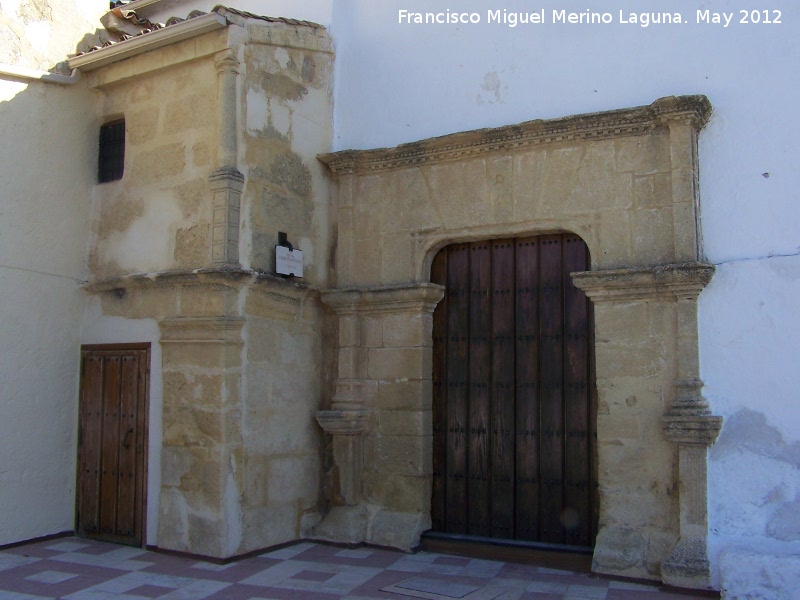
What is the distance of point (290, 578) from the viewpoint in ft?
15.8

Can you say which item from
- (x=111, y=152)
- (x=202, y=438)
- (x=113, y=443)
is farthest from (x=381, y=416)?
(x=111, y=152)

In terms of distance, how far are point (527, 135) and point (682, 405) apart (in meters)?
2.10

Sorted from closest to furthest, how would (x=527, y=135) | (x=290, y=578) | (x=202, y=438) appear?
(x=290, y=578)
(x=202, y=438)
(x=527, y=135)

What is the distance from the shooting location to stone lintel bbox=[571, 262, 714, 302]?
472cm

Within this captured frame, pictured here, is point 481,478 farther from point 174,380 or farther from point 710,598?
point 174,380

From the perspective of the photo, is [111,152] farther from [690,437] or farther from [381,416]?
[690,437]

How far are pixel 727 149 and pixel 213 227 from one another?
11.2 feet

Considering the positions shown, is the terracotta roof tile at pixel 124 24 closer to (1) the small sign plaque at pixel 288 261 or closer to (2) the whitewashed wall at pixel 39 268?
(2) the whitewashed wall at pixel 39 268

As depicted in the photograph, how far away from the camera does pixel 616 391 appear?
497 cm

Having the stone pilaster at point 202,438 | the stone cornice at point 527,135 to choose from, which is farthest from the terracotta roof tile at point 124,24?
the stone pilaster at point 202,438

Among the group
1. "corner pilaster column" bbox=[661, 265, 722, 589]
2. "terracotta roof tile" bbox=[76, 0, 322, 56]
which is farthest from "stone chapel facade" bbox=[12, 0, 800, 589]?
"terracotta roof tile" bbox=[76, 0, 322, 56]

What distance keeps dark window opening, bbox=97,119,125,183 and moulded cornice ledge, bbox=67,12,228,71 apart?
48 centimetres

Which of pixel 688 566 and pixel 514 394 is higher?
pixel 514 394

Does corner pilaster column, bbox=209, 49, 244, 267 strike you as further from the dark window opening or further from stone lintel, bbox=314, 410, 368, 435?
stone lintel, bbox=314, 410, 368, 435
